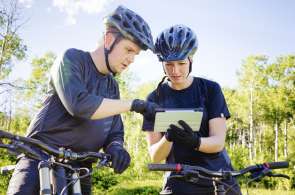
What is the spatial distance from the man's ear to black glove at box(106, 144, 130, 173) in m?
0.84

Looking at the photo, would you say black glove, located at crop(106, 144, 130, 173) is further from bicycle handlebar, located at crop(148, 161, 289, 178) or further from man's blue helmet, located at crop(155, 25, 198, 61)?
man's blue helmet, located at crop(155, 25, 198, 61)

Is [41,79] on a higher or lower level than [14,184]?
higher

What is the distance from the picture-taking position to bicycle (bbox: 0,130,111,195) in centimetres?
214

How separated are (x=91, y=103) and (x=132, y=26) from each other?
81cm

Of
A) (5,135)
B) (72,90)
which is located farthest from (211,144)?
(5,135)

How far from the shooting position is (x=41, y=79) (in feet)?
122

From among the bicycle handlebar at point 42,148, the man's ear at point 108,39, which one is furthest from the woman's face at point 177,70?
the bicycle handlebar at point 42,148

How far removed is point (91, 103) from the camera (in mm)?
2627

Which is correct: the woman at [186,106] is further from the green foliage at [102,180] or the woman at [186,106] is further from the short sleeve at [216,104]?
the green foliage at [102,180]

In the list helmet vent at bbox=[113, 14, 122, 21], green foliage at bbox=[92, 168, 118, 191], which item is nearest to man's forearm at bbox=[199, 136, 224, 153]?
helmet vent at bbox=[113, 14, 122, 21]

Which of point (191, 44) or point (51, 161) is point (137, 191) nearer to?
point (191, 44)

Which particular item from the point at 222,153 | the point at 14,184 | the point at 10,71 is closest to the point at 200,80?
the point at 222,153

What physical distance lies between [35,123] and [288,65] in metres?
46.8

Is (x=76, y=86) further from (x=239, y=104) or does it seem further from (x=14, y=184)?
(x=239, y=104)
